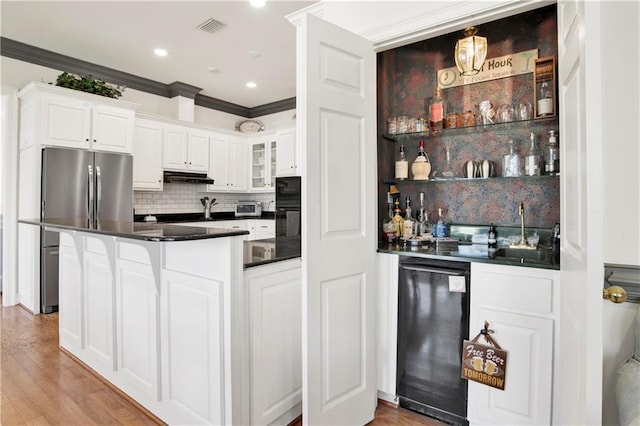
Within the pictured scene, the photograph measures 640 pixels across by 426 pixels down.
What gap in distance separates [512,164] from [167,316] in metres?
2.28

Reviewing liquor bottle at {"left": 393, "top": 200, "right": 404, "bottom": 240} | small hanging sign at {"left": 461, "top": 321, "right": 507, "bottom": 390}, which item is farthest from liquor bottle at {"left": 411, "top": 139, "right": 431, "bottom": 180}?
small hanging sign at {"left": 461, "top": 321, "right": 507, "bottom": 390}

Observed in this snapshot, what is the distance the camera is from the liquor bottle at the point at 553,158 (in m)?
2.13

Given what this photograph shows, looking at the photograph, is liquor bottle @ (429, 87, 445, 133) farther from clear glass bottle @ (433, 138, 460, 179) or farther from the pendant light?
the pendant light

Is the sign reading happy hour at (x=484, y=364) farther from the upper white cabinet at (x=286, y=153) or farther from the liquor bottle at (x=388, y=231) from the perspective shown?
the upper white cabinet at (x=286, y=153)

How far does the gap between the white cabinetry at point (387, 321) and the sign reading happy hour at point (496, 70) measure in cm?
141

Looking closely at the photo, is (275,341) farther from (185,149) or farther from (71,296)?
(185,149)

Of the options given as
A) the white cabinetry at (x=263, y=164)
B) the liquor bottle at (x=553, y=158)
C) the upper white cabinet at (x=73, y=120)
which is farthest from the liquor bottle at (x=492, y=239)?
the upper white cabinet at (x=73, y=120)

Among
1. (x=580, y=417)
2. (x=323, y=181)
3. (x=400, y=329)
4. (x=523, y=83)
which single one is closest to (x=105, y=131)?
(x=323, y=181)

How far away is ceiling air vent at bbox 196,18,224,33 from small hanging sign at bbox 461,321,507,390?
360 centimetres

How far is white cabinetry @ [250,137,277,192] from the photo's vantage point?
591 cm

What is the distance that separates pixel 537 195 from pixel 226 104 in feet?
17.5

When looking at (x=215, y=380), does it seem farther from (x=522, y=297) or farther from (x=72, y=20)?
(x=72, y=20)

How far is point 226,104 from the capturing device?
6.27 m

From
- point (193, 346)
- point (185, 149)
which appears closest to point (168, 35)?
point (185, 149)
